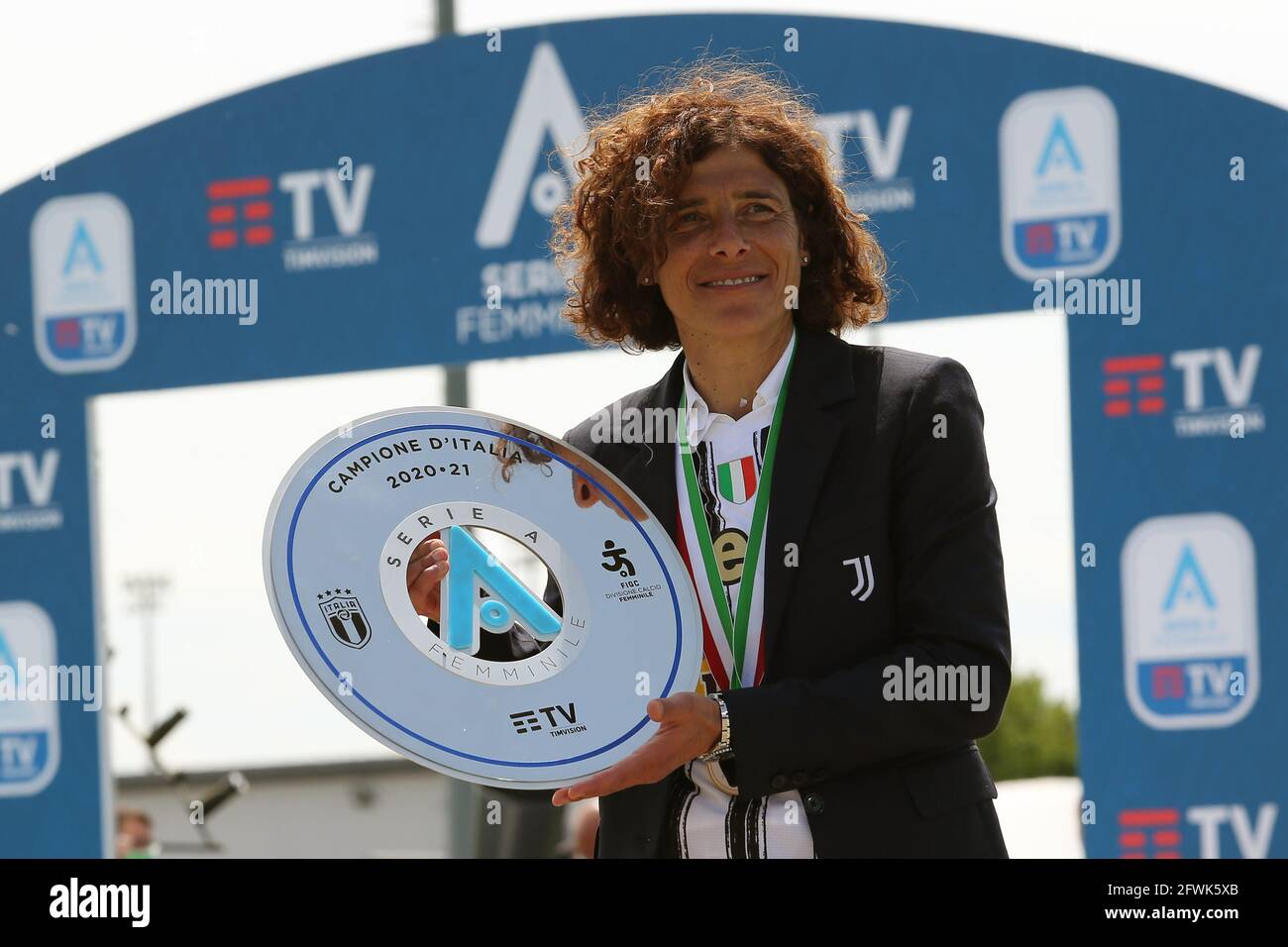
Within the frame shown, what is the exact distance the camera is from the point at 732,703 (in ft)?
7.15

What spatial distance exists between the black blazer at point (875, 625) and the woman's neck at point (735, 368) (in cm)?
11

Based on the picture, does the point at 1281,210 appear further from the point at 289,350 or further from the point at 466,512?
the point at 466,512

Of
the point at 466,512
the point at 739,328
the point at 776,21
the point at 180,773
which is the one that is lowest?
the point at 180,773

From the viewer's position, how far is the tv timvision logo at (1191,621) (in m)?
5.96

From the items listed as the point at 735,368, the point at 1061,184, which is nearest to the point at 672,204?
the point at 735,368

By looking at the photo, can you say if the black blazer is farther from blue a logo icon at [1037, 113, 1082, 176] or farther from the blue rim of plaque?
blue a logo icon at [1037, 113, 1082, 176]

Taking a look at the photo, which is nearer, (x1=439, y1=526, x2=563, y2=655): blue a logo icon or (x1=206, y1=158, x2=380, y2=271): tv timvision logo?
(x1=439, y1=526, x2=563, y2=655): blue a logo icon

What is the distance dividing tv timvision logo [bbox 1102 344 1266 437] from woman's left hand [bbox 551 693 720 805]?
4.25 meters

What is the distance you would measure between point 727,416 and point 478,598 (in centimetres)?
46

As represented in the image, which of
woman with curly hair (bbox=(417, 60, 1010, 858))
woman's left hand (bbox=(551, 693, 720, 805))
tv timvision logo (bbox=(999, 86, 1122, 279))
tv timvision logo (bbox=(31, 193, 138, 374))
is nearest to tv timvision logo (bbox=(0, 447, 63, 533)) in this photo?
tv timvision logo (bbox=(31, 193, 138, 374))

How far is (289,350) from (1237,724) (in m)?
3.86

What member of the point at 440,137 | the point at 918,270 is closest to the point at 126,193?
the point at 440,137

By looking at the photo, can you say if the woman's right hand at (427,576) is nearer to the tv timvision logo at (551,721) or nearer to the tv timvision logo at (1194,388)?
the tv timvision logo at (551,721)

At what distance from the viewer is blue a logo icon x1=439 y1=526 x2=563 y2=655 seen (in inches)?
93.9
